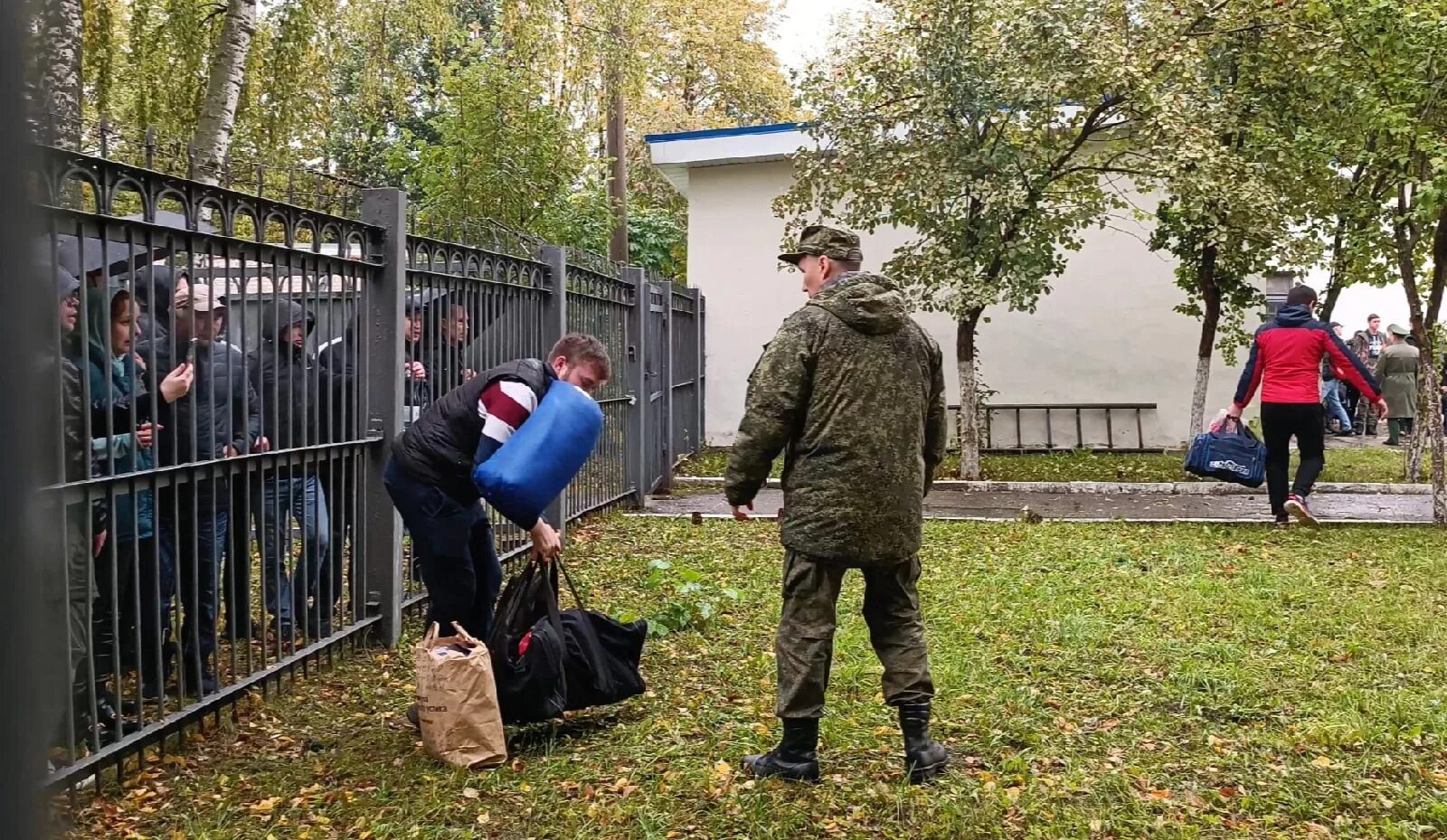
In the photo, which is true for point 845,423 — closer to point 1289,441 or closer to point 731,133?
point 1289,441

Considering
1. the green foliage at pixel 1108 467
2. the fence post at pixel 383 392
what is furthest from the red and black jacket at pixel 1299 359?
the fence post at pixel 383 392

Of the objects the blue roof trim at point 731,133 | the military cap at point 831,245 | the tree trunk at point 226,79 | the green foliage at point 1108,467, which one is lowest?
the green foliage at point 1108,467

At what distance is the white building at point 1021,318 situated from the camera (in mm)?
17656

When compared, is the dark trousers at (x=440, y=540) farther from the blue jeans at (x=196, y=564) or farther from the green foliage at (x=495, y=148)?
the green foliage at (x=495, y=148)

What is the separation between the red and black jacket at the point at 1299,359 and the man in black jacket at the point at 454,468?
6781 millimetres

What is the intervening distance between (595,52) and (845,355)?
14.5 m

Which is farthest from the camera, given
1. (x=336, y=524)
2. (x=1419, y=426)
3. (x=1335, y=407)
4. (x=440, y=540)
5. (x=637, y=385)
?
(x=1335, y=407)

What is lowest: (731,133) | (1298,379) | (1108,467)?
(1108,467)

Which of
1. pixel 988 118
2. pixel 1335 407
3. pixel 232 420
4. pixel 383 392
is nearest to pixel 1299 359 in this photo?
pixel 988 118

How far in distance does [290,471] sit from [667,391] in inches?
320

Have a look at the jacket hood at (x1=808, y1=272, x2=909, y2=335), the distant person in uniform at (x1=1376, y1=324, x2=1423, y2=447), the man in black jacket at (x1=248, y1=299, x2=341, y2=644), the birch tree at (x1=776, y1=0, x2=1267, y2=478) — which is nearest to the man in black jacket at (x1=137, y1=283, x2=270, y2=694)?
the man in black jacket at (x1=248, y1=299, x2=341, y2=644)

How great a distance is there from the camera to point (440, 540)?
16.4 feet

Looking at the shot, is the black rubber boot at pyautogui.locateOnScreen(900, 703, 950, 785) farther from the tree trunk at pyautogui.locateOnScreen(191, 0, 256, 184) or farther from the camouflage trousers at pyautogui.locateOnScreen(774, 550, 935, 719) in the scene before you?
the tree trunk at pyautogui.locateOnScreen(191, 0, 256, 184)

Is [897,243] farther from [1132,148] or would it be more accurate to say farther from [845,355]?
[845,355]
